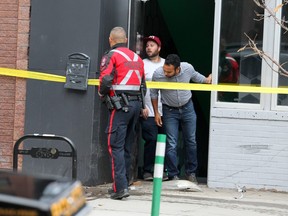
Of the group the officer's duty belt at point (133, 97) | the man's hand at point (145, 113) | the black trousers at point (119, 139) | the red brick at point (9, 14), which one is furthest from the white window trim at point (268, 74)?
the red brick at point (9, 14)

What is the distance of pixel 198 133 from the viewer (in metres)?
12.3

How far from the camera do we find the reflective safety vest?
8461 millimetres

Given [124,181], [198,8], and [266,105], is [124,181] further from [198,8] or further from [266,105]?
[198,8]

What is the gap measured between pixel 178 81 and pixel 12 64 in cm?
226

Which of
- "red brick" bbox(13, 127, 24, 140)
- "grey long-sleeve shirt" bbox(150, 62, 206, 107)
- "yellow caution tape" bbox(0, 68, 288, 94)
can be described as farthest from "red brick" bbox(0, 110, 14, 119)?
"grey long-sleeve shirt" bbox(150, 62, 206, 107)

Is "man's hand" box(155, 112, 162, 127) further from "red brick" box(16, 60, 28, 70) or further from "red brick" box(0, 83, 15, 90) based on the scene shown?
"red brick" box(0, 83, 15, 90)

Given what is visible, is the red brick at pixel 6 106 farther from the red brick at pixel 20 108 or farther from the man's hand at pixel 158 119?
the man's hand at pixel 158 119

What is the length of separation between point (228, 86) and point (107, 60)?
6.37 ft

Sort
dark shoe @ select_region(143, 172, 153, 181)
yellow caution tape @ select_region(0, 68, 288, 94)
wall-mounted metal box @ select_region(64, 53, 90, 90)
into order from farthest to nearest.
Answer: dark shoe @ select_region(143, 172, 153, 181) → yellow caution tape @ select_region(0, 68, 288, 94) → wall-mounted metal box @ select_region(64, 53, 90, 90)

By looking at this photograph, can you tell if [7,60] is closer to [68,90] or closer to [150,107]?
[68,90]

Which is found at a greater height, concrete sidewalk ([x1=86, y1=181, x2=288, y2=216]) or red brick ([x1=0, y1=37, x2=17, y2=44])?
red brick ([x1=0, y1=37, x2=17, y2=44])

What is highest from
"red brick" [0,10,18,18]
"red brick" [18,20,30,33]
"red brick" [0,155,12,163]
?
"red brick" [0,10,18,18]

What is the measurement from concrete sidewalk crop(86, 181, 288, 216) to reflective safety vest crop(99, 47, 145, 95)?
1384 millimetres

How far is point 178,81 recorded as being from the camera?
31.6 ft
